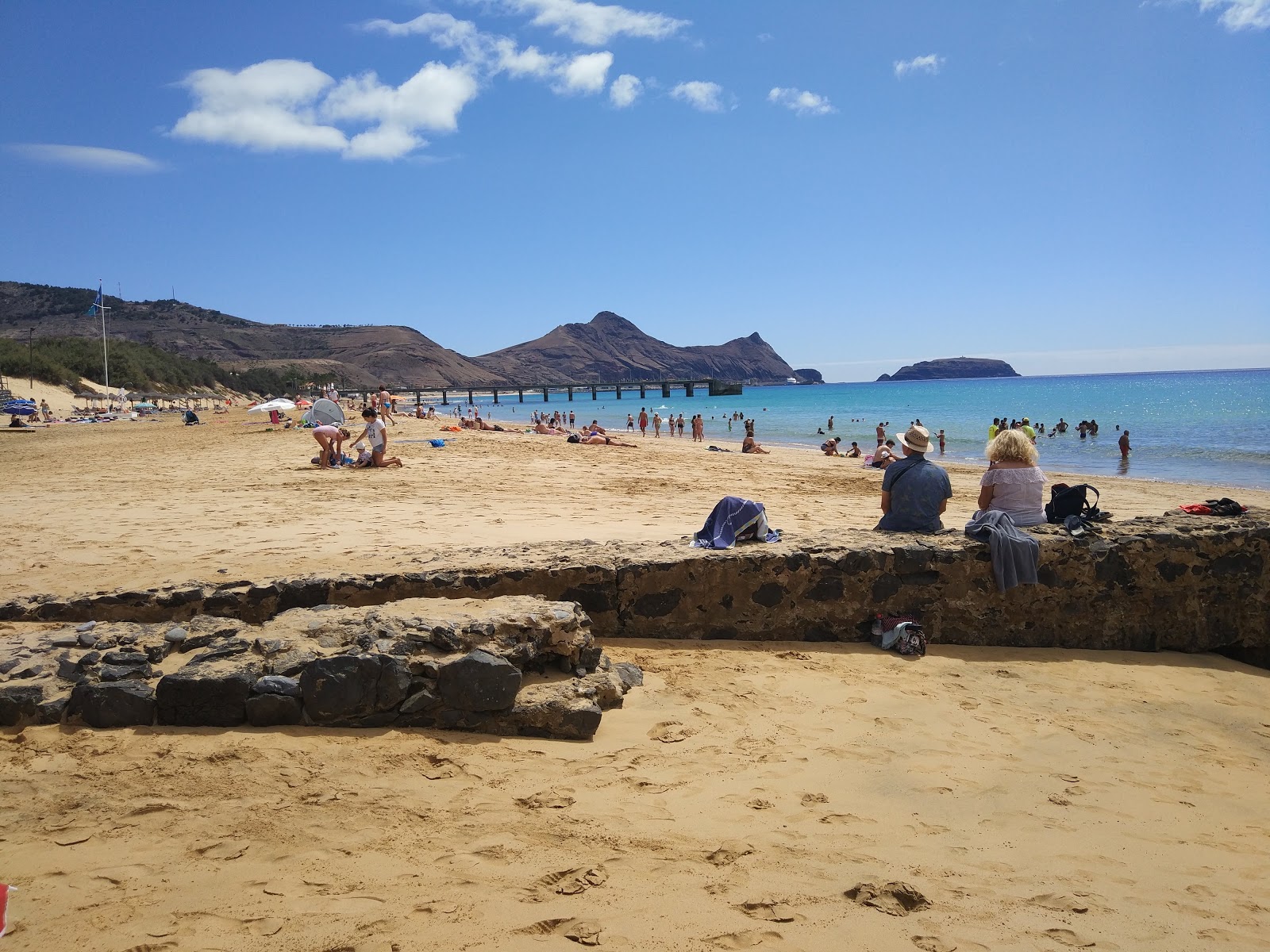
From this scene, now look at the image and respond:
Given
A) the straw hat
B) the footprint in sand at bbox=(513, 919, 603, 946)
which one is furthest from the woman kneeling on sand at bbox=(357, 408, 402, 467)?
the footprint in sand at bbox=(513, 919, 603, 946)

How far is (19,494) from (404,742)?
10465 millimetres

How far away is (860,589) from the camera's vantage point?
5379 mm

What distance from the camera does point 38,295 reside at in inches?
4604

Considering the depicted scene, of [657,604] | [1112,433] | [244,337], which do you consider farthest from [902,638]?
[244,337]

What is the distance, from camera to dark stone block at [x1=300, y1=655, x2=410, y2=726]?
347cm

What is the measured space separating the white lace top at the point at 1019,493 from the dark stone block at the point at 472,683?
162 inches

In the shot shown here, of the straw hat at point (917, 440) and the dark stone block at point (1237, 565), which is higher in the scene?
the straw hat at point (917, 440)

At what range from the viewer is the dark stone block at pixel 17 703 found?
3.37 m

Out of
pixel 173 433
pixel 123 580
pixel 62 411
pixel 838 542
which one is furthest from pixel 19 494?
pixel 62 411

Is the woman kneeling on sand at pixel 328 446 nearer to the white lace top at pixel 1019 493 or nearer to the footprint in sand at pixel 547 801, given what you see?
the white lace top at pixel 1019 493

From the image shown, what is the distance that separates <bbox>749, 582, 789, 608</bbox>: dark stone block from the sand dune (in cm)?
109

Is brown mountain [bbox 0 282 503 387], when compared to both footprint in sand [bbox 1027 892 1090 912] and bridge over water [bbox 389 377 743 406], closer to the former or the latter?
bridge over water [bbox 389 377 743 406]

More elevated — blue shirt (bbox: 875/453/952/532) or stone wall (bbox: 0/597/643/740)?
blue shirt (bbox: 875/453/952/532)

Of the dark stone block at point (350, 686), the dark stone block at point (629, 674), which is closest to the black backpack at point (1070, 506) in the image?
the dark stone block at point (629, 674)
